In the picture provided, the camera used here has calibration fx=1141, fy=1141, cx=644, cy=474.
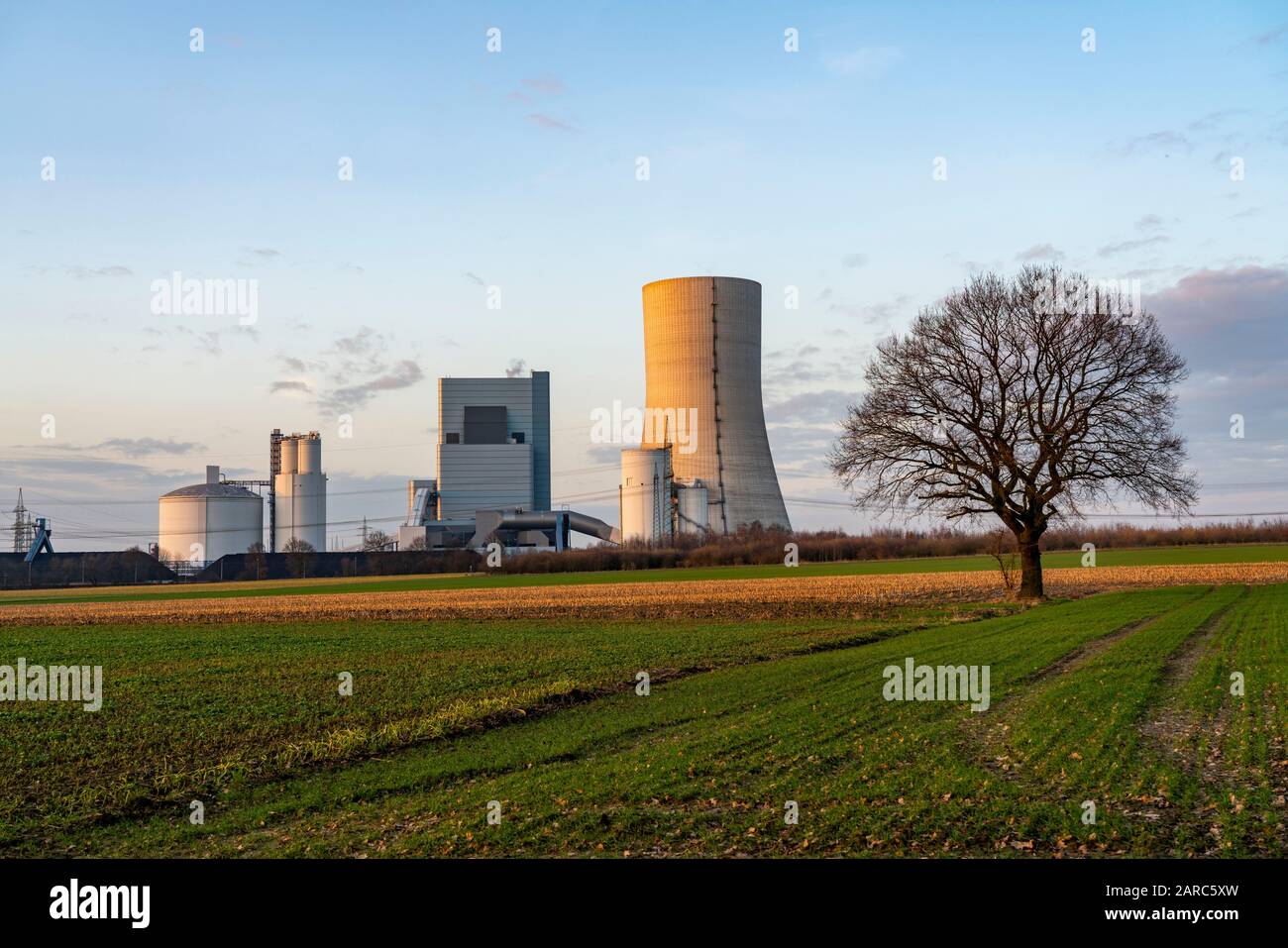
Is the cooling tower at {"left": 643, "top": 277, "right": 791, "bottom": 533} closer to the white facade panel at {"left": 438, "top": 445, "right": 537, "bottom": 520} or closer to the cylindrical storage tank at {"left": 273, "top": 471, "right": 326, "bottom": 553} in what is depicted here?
the white facade panel at {"left": 438, "top": 445, "right": 537, "bottom": 520}

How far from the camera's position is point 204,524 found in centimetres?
10131

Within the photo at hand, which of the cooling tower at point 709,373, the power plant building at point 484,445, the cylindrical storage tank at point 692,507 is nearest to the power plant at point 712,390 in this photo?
the cooling tower at point 709,373

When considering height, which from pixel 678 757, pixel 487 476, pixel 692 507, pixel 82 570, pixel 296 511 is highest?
pixel 487 476

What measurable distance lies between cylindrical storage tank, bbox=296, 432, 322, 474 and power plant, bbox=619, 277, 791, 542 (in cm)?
4866

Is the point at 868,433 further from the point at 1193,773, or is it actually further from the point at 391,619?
the point at 1193,773

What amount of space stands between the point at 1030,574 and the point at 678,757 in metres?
26.3

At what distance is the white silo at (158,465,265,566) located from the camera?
101 metres

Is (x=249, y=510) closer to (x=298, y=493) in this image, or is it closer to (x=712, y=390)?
(x=298, y=493)

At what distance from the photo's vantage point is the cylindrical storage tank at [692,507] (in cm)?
7062

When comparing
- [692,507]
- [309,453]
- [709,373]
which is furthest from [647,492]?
[309,453]

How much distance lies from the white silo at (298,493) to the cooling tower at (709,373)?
51405 millimetres

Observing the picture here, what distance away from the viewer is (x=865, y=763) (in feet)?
32.2

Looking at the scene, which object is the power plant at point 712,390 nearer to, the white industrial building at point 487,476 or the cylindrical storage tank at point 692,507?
the cylindrical storage tank at point 692,507
